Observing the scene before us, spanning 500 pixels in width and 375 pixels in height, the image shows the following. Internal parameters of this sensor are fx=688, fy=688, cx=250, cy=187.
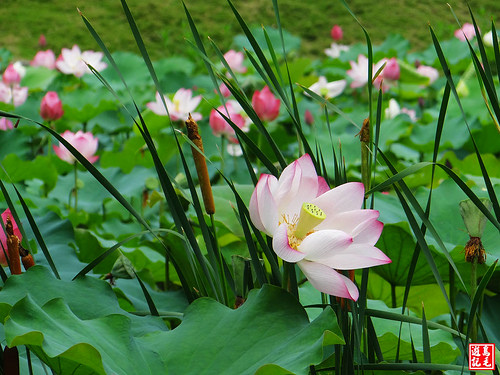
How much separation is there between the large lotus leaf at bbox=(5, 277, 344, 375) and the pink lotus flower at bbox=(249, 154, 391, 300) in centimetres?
3

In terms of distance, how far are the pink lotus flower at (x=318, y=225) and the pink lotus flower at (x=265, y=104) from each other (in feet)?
3.13

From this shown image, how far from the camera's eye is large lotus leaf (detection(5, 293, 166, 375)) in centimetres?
49

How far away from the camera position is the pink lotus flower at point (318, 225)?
1.65ft

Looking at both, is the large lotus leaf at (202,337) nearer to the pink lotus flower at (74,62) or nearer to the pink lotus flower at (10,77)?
the pink lotus flower at (10,77)

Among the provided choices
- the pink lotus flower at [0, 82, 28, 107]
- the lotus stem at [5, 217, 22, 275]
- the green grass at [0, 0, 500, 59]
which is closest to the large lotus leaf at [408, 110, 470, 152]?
the pink lotus flower at [0, 82, 28, 107]

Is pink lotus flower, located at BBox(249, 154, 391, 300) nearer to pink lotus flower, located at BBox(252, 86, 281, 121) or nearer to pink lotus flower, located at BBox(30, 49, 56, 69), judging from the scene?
pink lotus flower, located at BBox(252, 86, 281, 121)

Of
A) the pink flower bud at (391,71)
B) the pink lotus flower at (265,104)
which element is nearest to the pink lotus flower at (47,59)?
the pink flower bud at (391,71)

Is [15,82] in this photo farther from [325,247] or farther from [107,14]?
[107,14]

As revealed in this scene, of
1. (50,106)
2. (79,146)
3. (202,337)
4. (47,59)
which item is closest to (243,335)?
(202,337)

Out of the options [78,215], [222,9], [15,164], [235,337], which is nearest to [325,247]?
[235,337]

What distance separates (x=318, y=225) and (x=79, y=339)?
207 mm

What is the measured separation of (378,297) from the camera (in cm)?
100

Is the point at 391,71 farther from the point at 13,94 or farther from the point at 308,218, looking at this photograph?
the point at 308,218

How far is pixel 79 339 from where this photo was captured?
530mm
